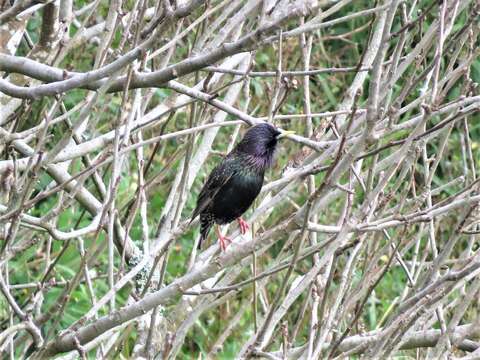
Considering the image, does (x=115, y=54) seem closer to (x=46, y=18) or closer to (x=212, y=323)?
(x=46, y=18)

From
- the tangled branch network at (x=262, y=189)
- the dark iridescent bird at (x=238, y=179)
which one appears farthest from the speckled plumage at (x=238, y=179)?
the tangled branch network at (x=262, y=189)

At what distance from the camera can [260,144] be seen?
5.00 m

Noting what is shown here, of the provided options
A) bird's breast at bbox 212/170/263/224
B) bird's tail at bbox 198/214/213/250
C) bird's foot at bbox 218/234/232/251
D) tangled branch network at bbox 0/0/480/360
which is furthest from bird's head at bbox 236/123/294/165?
bird's foot at bbox 218/234/232/251

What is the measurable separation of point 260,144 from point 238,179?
0.21 meters

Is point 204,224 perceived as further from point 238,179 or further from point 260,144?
point 260,144

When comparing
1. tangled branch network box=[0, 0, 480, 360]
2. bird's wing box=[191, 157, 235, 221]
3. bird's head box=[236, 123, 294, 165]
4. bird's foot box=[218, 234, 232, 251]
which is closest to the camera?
tangled branch network box=[0, 0, 480, 360]

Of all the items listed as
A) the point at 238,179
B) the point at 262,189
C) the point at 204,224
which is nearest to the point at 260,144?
the point at 238,179

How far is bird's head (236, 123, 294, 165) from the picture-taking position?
194 inches

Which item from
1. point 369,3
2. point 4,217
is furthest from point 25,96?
point 369,3

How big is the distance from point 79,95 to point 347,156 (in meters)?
4.72

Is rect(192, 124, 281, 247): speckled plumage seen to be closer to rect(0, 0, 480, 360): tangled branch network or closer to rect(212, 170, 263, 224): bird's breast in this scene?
rect(212, 170, 263, 224): bird's breast

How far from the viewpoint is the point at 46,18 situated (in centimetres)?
361

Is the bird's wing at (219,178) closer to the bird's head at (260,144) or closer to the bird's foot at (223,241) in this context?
the bird's head at (260,144)

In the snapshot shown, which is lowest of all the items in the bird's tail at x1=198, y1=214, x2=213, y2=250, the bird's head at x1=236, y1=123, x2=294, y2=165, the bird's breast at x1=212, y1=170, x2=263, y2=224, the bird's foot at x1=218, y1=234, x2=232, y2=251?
the bird's tail at x1=198, y1=214, x2=213, y2=250
